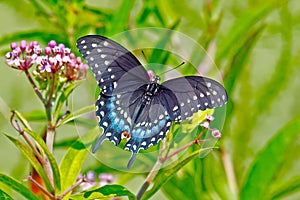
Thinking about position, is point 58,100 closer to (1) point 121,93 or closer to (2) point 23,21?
(1) point 121,93

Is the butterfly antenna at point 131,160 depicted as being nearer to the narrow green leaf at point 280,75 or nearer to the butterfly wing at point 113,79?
the butterfly wing at point 113,79

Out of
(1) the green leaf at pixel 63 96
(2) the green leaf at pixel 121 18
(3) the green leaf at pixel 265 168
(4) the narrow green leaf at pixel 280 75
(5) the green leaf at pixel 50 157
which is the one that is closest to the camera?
(5) the green leaf at pixel 50 157

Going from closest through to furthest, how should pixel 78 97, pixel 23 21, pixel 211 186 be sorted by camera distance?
pixel 78 97 < pixel 211 186 < pixel 23 21

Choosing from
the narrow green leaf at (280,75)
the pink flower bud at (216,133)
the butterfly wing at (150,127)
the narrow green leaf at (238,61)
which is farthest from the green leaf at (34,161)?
the narrow green leaf at (280,75)

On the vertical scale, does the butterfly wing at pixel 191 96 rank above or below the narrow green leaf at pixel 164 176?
above

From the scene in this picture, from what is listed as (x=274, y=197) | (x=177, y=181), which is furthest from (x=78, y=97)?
(x=274, y=197)

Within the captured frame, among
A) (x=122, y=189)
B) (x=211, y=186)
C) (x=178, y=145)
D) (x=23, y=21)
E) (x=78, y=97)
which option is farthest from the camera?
(x=23, y=21)
